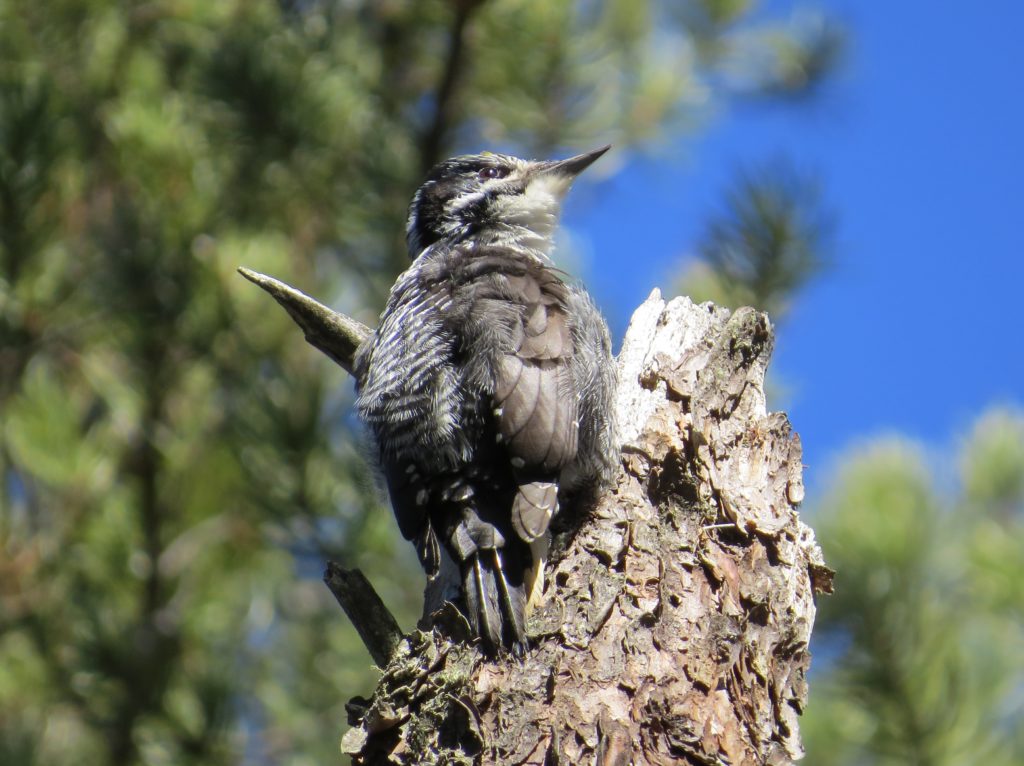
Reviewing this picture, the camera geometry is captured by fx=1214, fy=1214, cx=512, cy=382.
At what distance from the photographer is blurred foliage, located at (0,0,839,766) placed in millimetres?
3996

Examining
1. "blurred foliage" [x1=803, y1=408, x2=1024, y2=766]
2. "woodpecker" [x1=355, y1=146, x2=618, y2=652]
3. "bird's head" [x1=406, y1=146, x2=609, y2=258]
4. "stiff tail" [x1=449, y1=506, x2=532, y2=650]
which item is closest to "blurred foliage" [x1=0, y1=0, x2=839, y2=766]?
"bird's head" [x1=406, y1=146, x2=609, y2=258]

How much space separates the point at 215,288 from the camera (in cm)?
407

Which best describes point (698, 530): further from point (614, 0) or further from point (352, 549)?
point (614, 0)

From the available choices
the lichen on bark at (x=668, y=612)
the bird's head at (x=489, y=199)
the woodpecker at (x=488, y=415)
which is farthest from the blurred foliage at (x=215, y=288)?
the lichen on bark at (x=668, y=612)

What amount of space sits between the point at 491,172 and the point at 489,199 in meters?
0.10

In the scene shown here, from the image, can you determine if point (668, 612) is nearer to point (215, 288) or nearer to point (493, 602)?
point (493, 602)

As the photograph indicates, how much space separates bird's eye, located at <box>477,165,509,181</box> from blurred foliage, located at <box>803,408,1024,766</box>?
65.9 inches

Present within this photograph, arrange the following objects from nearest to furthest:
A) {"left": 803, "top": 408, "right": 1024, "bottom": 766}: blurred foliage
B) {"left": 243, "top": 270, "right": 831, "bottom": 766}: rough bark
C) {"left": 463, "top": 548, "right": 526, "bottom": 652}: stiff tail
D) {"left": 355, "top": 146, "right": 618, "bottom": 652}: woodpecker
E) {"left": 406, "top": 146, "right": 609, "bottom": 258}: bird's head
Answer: {"left": 243, "top": 270, "right": 831, "bottom": 766}: rough bark, {"left": 463, "top": 548, "right": 526, "bottom": 652}: stiff tail, {"left": 355, "top": 146, "right": 618, "bottom": 652}: woodpecker, {"left": 803, "top": 408, "right": 1024, "bottom": 766}: blurred foliage, {"left": 406, "top": 146, "right": 609, "bottom": 258}: bird's head

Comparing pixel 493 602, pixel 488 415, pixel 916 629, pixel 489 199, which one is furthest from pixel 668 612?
pixel 489 199

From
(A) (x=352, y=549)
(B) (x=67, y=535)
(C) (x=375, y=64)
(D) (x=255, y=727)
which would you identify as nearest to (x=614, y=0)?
(C) (x=375, y=64)

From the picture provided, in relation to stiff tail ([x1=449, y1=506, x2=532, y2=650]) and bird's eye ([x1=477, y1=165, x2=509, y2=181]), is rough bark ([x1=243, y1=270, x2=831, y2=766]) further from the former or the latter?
bird's eye ([x1=477, y1=165, x2=509, y2=181])

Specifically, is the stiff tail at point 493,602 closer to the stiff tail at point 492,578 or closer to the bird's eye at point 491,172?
the stiff tail at point 492,578

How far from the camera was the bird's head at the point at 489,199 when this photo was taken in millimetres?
A: 4211

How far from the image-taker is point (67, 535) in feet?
14.4
